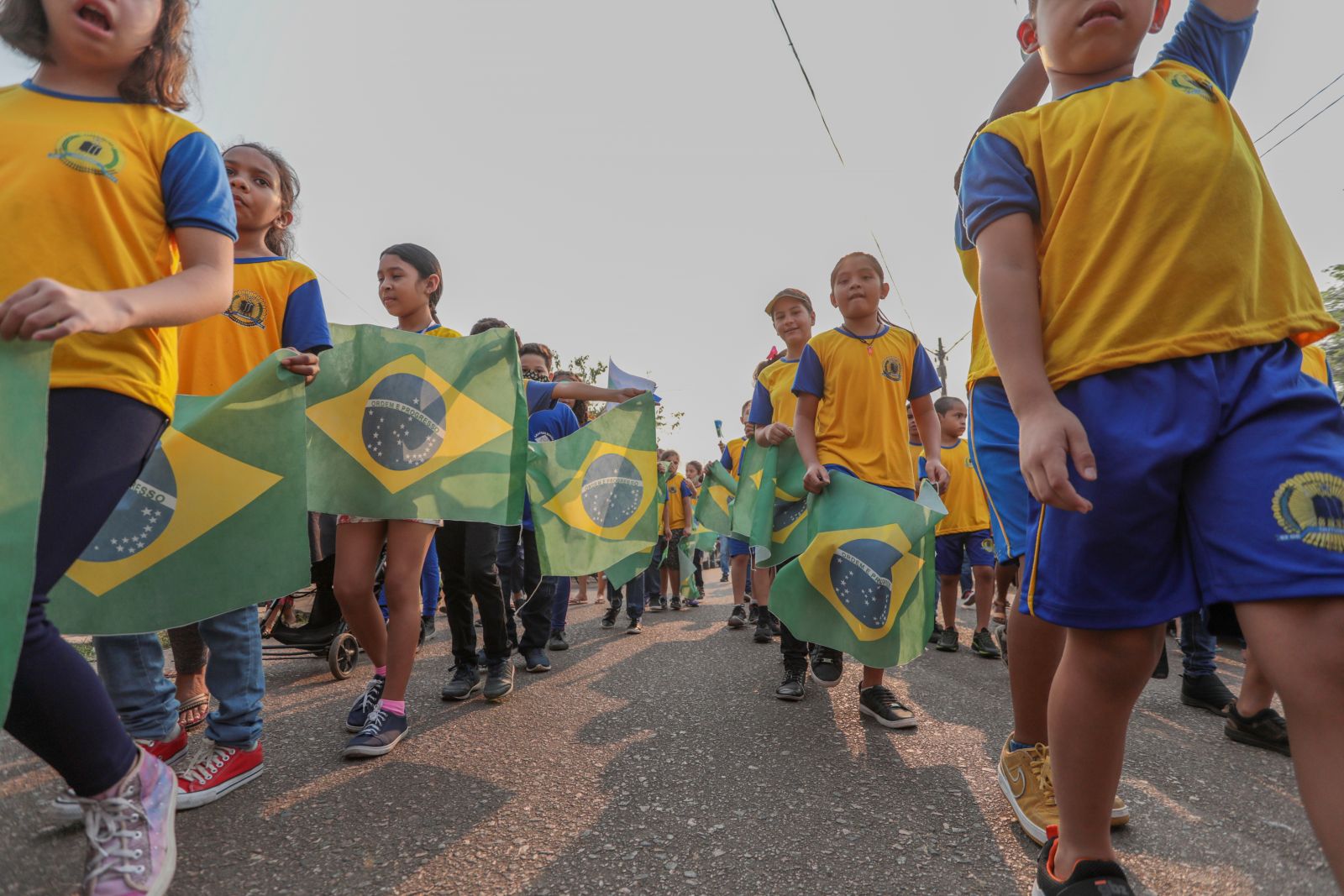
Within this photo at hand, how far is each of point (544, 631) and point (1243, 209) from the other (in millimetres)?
4130

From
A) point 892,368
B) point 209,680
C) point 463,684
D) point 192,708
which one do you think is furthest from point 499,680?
point 892,368

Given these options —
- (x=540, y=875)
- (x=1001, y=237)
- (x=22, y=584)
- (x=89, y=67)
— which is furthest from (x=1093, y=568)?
(x=89, y=67)

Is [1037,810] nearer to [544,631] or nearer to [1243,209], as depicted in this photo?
[1243,209]

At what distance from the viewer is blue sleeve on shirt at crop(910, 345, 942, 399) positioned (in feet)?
12.2

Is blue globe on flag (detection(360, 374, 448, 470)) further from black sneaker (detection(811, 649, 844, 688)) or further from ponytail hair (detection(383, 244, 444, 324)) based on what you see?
black sneaker (detection(811, 649, 844, 688))

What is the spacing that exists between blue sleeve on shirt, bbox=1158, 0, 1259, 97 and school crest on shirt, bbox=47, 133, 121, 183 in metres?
2.22

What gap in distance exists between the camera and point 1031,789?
6.34 ft

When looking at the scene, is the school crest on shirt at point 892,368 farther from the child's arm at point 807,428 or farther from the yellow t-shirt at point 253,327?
Result: the yellow t-shirt at point 253,327

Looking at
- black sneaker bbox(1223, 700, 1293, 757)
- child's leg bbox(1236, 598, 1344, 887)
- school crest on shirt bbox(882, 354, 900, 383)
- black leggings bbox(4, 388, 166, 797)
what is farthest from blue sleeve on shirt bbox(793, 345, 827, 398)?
black leggings bbox(4, 388, 166, 797)

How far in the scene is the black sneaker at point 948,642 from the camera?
206 inches

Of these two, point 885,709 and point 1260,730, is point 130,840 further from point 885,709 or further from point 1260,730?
point 1260,730

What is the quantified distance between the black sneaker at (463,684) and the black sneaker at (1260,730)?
330 centimetres

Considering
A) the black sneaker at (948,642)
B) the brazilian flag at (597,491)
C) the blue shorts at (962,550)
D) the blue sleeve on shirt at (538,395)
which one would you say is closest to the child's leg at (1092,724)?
the blue sleeve on shirt at (538,395)

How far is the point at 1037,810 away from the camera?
1.87 meters
